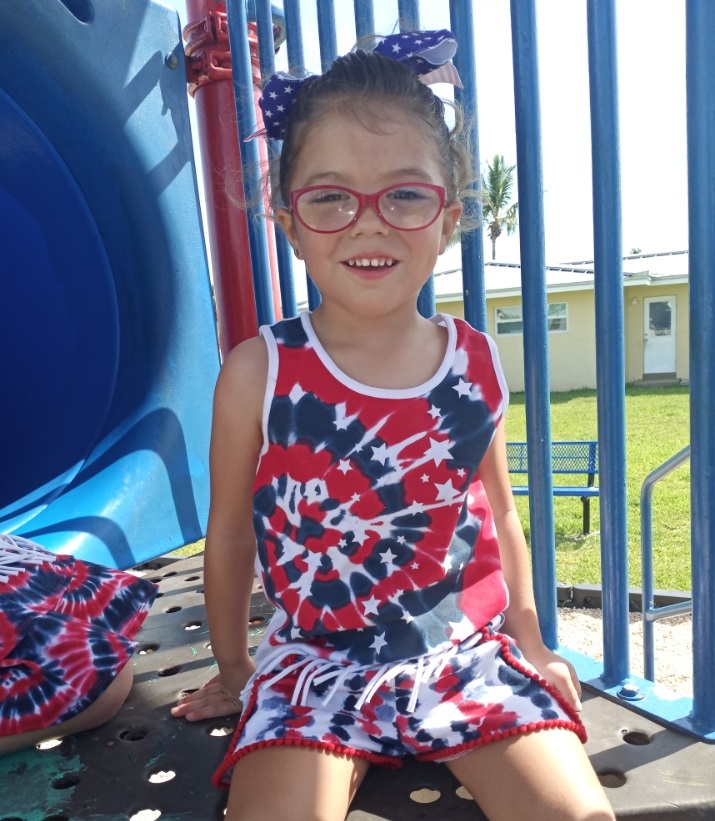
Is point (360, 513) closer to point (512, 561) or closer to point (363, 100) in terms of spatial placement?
point (512, 561)

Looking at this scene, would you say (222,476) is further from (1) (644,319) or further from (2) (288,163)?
(1) (644,319)

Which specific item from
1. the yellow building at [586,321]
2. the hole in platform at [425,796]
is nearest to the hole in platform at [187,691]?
the hole in platform at [425,796]

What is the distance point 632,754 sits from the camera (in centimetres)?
112

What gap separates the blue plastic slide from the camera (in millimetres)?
1904

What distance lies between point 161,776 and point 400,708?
356 millimetres

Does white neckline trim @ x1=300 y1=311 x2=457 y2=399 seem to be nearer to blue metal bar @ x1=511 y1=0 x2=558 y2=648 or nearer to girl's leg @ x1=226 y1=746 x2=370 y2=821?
blue metal bar @ x1=511 y1=0 x2=558 y2=648

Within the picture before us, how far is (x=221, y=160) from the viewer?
2.16m

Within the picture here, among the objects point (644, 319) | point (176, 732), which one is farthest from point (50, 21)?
point (644, 319)

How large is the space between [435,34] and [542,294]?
48cm

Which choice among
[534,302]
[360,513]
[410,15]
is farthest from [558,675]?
[410,15]

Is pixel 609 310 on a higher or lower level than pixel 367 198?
lower

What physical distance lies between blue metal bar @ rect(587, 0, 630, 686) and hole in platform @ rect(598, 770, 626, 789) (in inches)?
10.8

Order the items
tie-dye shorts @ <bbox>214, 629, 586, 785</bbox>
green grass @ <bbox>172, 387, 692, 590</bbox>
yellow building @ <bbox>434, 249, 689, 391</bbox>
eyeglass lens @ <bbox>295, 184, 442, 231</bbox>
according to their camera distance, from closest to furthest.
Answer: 1. tie-dye shorts @ <bbox>214, 629, 586, 785</bbox>
2. eyeglass lens @ <bbox>295, 184, 442, 231</bbox>
3. green grass @ <bbox>172, 387, 692, 590</bbox>
4. yellow building @ <bbox>434, 249, 689, 391</bbox>

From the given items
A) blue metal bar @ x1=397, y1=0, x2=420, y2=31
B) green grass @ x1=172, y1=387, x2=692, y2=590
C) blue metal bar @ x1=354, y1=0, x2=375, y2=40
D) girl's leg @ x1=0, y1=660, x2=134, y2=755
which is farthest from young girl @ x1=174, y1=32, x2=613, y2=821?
green grass @ x1=172, y1=387, x2=692, y2=590
